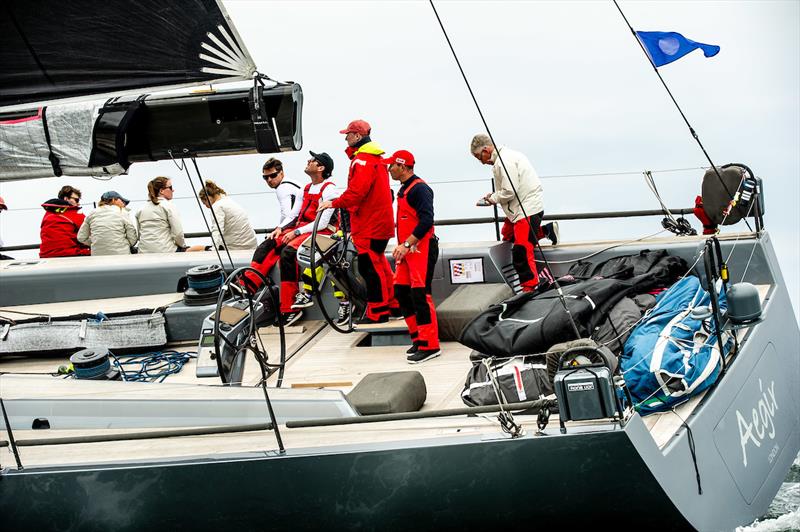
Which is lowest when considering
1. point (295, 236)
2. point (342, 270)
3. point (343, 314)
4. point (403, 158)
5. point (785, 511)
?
point (785, 511)

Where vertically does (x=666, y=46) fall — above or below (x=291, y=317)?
above

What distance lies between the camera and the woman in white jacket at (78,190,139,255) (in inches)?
336

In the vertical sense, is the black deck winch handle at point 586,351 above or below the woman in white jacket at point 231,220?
below

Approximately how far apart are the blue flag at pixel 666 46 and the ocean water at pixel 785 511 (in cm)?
230

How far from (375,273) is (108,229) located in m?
2.81

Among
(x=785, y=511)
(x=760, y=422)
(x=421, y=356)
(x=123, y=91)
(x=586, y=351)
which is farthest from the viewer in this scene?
(x=421, y=356)

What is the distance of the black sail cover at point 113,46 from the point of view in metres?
4.63

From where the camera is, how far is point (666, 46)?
571cm

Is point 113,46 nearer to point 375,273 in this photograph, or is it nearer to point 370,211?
point 370,211

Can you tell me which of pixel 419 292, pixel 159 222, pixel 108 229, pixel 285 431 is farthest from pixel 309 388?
pixel 108 229

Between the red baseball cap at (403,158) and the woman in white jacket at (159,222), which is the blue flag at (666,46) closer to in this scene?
the red baseball cap at (403,158)

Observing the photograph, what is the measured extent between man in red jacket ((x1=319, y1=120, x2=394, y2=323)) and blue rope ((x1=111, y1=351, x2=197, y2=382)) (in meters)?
1.15

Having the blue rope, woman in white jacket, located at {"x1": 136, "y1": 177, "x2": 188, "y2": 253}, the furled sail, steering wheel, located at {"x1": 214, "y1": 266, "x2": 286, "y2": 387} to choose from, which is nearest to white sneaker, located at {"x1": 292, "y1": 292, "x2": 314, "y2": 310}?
the blue rope

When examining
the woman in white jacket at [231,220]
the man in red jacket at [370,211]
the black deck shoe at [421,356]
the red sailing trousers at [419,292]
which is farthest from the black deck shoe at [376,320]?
the woman in white jacket at [231,220]
